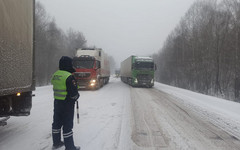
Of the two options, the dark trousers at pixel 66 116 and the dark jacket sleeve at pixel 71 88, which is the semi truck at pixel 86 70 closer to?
the dark trousers at pixel 66 116

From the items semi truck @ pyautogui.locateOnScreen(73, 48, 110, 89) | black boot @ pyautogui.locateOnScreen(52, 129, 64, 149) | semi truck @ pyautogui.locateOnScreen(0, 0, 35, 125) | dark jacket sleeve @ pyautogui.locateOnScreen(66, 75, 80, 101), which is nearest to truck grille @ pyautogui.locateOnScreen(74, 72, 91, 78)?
semi truck @ pyautogui.locateOnScreen(73, 48, 110, 89)

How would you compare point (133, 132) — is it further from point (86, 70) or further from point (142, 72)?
point (142, 72)

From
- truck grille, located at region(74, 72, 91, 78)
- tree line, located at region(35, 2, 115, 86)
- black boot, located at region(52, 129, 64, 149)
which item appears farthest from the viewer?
tree line, located at region(35, 2, 115, 86)

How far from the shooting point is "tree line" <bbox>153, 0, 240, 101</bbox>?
22156 mm

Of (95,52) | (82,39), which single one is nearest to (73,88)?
(95,52)

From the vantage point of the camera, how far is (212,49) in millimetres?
26781

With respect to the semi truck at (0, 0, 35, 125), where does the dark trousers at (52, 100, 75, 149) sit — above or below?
below

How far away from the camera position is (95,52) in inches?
698

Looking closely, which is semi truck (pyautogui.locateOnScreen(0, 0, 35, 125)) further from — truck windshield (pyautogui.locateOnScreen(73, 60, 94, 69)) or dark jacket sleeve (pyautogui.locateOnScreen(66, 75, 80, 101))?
truck windshield (pyautogui.locateOnScreen(73, 60, 94, 69))

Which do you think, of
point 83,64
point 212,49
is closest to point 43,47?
point 83,64

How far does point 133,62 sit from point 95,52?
5281 millimetres

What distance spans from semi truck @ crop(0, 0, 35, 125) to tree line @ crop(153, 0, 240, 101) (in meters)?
20.7

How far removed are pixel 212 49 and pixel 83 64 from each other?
796 inches

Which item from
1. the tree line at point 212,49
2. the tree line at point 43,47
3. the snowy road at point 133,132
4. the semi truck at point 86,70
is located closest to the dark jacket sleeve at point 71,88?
the snowy road at point 133,132
